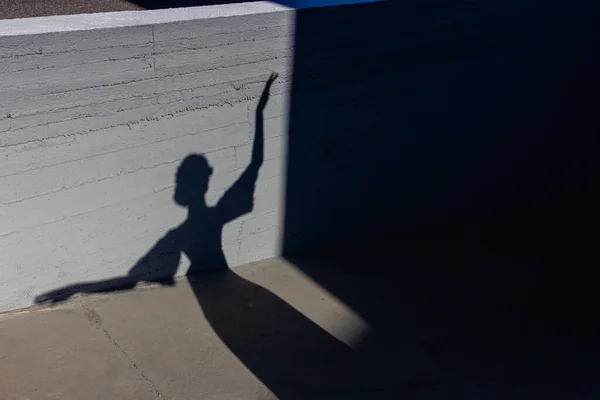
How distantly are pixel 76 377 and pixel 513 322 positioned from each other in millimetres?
2937

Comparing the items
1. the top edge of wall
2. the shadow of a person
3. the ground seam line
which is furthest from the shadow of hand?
the top edge of wall

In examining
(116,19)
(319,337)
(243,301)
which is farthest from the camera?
(243,301)

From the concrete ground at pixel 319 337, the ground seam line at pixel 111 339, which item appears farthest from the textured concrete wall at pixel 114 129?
the concrete ground at pixel 319 337

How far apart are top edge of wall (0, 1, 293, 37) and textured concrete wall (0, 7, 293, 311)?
0.13 ft

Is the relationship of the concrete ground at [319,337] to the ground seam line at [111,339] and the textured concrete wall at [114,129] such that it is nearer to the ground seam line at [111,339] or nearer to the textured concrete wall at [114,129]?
the ground seam line at [111,339]

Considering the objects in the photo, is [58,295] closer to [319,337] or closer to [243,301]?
[243,301]

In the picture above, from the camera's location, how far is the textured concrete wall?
14.8 ft

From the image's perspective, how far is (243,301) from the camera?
551cm

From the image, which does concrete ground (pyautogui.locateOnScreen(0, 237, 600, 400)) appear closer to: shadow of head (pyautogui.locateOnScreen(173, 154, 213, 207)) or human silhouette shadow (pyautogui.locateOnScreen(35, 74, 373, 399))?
human silhouette shadow (pyautogui.locateOnScreen(35, 74, 373, 399))

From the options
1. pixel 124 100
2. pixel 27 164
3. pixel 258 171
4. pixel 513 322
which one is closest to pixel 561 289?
pixel 513 322

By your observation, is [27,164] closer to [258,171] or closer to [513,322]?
[258,171]

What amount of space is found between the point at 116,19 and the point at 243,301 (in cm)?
200

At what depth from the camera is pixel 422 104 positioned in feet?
20.6

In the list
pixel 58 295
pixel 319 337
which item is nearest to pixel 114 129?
pixel 58 295
